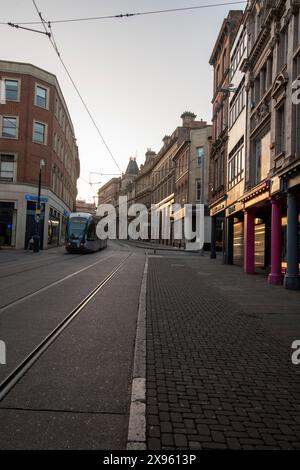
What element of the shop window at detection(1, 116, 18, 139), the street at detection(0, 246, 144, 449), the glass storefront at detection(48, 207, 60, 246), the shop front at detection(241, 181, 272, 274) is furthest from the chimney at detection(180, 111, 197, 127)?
the street at detection(0, 246, 144, 449)

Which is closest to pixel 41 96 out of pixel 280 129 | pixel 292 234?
pixel 280 129

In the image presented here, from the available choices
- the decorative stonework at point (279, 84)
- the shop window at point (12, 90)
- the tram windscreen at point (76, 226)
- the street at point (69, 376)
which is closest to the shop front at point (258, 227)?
the decorative stonework at point (279, 84)

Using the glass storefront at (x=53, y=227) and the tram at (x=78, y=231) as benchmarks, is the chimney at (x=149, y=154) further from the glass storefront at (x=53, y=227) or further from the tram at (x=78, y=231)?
the tram at (x=78, y=231)

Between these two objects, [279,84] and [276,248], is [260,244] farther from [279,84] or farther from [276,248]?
[279,84]

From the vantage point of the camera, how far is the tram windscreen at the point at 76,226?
28.9 metres

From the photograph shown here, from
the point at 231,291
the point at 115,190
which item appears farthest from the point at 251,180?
the point at 115,190

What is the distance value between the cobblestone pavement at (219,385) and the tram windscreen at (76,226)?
21.2 m

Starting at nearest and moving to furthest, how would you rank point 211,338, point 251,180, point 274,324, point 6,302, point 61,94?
point 211,338 < point 274,324 < point 6,302 < point 251,180 < point 61,94

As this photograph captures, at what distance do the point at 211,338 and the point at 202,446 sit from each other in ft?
11.2

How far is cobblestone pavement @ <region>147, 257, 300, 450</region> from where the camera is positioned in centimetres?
343

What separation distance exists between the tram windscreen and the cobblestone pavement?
21.2 m

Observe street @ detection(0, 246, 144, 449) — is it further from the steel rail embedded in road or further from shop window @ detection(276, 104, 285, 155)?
shop window @ detection(276, 104, 285, 155)
